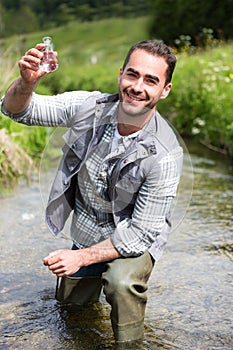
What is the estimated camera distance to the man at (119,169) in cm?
293

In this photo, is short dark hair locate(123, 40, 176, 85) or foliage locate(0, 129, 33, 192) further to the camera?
foliage locate(0, 129, 33, 192)

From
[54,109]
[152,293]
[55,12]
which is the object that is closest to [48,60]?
[54,109]

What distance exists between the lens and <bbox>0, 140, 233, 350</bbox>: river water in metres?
3.22

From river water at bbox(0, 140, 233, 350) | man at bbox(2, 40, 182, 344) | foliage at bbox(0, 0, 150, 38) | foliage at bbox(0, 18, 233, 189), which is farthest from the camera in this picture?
foliage at bbox(0, 0, 150, 38)

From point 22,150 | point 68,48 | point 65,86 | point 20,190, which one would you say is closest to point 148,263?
point 20,190

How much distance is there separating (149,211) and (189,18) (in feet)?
64.6

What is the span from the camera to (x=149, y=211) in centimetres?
294

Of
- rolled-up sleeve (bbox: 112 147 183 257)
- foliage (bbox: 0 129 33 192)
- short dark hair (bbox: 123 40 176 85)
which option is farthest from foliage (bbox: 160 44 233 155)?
rolled-up sleeve (bbox: 112 147 183 257)

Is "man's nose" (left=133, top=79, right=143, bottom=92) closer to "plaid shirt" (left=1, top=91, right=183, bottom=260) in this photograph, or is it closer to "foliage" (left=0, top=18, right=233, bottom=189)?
"plaid shirt" (left=1, top=91, right=183, bottom=260)

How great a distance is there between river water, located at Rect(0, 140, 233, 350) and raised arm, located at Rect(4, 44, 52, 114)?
61 centimetres

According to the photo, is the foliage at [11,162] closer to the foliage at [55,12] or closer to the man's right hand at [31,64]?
the man's right hand at [31,64]

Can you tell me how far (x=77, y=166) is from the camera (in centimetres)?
315

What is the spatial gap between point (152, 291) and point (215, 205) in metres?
2.20

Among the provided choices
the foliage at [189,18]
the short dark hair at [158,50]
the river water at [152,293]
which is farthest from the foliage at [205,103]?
the foliage at [189,18]
